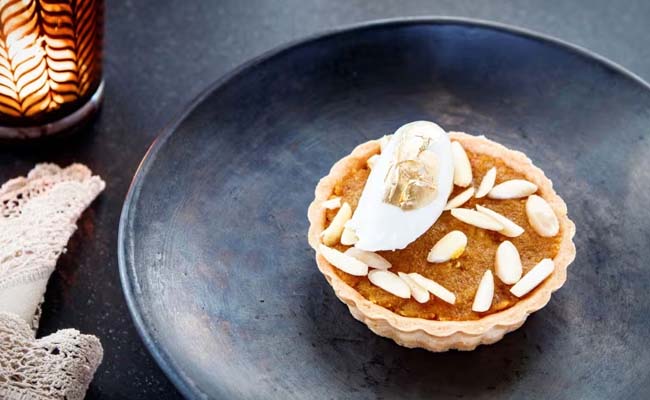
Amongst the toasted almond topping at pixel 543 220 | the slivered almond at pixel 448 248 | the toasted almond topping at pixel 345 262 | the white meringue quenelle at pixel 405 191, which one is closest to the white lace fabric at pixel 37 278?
the toasted almond topping at pixel 345 262

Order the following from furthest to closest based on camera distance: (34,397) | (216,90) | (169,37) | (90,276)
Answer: (169,37), (216,90), (90,276), (34,397)

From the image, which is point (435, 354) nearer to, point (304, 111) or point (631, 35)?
point (304, 111)

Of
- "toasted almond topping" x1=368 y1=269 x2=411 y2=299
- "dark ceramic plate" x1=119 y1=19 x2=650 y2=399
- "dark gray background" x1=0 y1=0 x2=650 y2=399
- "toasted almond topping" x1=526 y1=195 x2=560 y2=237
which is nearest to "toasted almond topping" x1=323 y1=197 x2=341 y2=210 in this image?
"dark ceramic plate" x1=119 y1=19 x2=650 y2=399

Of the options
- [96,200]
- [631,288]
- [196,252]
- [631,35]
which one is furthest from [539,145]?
[96,200]

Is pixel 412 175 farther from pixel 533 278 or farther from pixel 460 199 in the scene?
pixel 533 278

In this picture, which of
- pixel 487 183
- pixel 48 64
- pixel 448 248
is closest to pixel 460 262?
pixel 448 248
